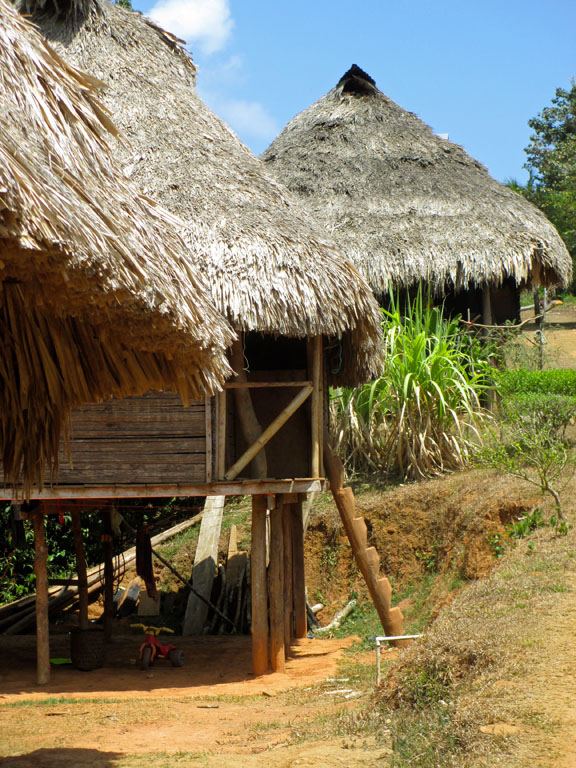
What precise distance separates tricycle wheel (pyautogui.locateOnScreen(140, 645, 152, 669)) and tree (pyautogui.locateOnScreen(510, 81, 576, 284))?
15680 millimetres

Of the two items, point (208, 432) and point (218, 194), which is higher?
point (218, 194)

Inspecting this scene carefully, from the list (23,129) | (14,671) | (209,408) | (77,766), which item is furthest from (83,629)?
(23,129)

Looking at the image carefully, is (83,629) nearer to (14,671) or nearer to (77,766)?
(14,671)

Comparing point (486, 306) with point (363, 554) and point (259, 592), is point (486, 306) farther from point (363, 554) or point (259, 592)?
point (259, 592)

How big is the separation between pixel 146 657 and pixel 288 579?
1.79m

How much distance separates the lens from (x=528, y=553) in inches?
287

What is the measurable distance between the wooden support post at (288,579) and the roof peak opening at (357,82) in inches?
337

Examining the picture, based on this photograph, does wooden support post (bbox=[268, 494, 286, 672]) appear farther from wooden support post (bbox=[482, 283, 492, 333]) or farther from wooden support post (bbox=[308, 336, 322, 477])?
wooden support post (bbox=[482, 283, 492, 333])

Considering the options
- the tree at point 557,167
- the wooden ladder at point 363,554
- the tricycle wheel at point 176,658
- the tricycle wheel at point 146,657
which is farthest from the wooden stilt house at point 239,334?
the tree at point 557,167

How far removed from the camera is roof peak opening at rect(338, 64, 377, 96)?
15.5m

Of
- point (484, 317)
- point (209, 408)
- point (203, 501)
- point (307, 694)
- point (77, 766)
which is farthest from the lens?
point (203, 501)

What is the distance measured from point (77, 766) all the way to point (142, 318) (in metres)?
3.01

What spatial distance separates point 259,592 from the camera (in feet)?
27.0

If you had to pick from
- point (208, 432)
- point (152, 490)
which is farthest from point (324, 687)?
point (208, 432)
